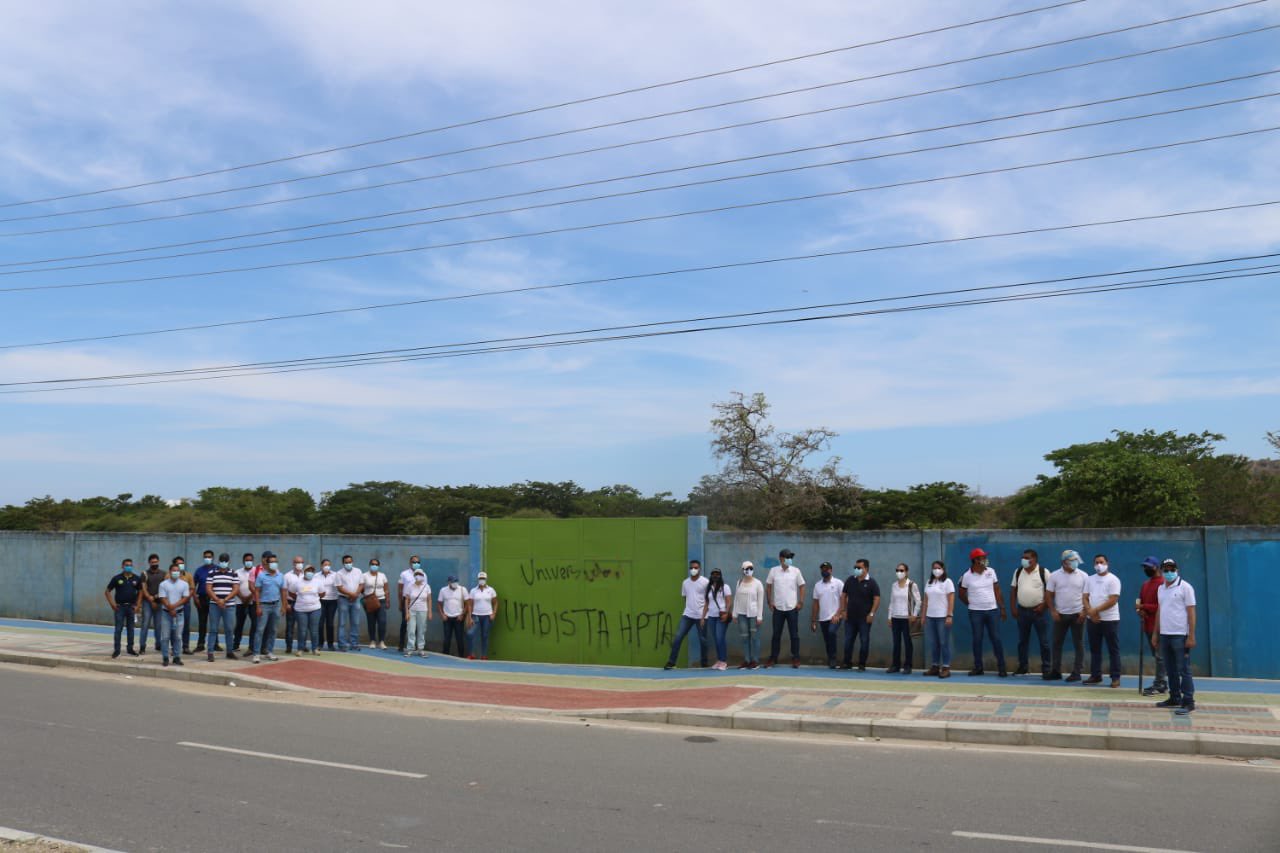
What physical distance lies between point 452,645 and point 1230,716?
492 inches

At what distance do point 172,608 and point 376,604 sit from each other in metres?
3.56

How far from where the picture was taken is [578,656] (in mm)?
17828

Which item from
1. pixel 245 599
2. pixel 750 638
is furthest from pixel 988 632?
pixel 245 599

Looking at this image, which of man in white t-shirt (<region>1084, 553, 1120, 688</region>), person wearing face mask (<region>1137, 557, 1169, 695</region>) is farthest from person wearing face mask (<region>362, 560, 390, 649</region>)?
→ person wearing face mask (<region>1137, 557, 1169, 695</region>)

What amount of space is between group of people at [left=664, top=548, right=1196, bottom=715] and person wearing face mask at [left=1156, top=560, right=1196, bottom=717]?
2cm

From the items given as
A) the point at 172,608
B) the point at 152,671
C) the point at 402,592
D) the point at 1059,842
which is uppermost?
the point at 402,592

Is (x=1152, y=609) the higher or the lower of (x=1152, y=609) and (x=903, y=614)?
the higher

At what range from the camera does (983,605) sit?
564 inches

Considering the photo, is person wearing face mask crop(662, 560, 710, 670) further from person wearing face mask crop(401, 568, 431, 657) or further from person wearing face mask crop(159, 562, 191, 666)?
person wearing face mask crop(159, 562, 191, 666)

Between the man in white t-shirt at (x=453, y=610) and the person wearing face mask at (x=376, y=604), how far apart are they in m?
1.09

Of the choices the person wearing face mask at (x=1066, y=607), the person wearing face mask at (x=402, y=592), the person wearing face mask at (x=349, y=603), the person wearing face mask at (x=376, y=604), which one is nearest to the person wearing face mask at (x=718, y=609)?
the person wearing face mask at (x=1066, y=607)

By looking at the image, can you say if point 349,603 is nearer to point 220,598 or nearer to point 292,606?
point 292,606

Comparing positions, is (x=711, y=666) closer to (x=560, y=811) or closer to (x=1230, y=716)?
(x=1230, y=716)

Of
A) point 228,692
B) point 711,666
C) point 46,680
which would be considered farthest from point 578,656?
point 46,680
